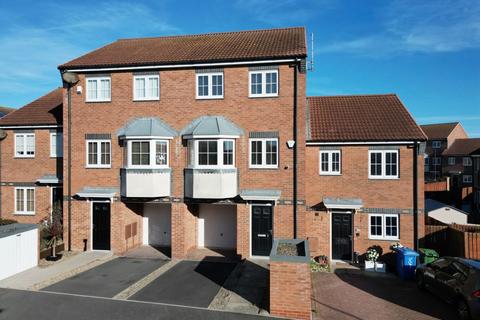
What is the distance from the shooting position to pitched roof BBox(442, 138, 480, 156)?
49812mm

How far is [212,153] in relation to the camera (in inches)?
542

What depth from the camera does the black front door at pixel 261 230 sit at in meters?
13.9

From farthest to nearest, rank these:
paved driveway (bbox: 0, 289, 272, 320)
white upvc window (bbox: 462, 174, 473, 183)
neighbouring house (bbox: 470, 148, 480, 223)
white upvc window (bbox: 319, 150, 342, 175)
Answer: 1. white upvc window (bbox: 462, 174, 473, 183)
2. neighbouring house (bbox: 470, 148, 480, 223)
3. white upvc window (bbox: 319, 150, 342, 175)
4. paved driveway (bbox: 0, 289, 272, 320)

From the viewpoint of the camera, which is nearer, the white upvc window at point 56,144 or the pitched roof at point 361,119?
the pitched roof at point 361,119

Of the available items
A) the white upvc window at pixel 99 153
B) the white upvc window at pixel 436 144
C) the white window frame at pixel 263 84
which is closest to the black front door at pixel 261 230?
the white window frame at pixel 263 84

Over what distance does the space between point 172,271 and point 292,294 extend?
5.59 meters

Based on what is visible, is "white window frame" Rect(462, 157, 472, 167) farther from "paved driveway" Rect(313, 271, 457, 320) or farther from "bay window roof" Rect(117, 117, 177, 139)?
"bay window roof" Rect(117, 117, 177, 139)

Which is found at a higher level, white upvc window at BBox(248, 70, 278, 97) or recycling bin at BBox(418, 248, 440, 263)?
white upvc window at BBox(248, 70, 278, 97)

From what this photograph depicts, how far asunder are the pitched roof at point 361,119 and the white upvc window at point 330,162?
0.61 metres

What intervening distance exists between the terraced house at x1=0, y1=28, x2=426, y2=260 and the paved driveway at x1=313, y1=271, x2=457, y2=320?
225cm

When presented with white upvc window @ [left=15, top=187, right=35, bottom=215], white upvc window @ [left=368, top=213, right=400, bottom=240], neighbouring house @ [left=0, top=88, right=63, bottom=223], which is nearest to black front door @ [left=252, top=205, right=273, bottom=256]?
white upvc window @ [left=368, top=213, right=400, bottom=240]

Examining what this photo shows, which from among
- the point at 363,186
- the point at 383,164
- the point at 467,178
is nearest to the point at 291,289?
the point at 363,186

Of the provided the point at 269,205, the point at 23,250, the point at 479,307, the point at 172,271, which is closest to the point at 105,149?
the point at 23,250

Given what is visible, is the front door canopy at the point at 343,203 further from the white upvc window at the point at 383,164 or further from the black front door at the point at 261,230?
the black front door at the point at 261,230
